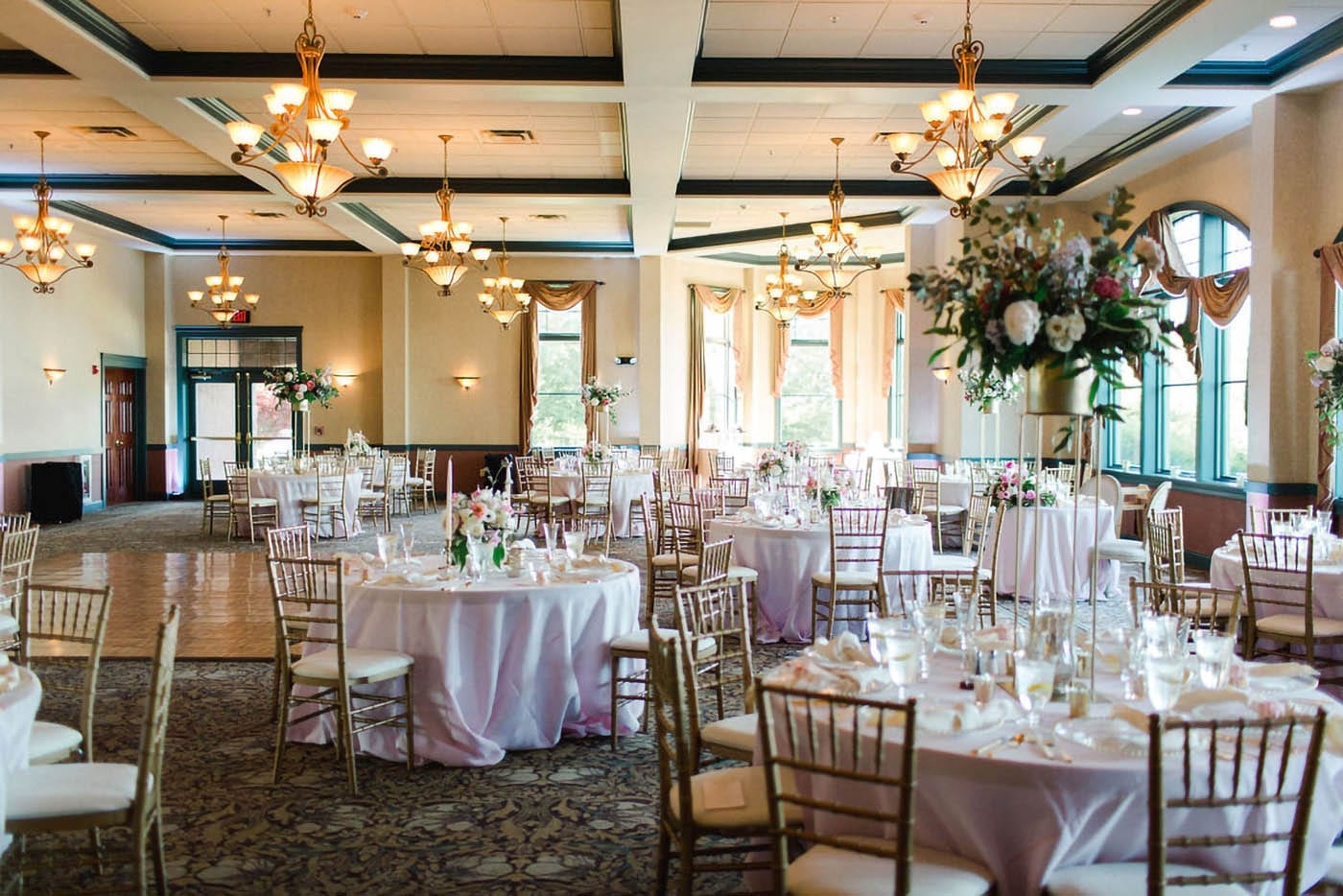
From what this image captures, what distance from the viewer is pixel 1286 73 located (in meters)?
8.45

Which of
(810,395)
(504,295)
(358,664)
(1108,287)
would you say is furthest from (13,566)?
(810,395)

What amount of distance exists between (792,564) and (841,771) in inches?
201

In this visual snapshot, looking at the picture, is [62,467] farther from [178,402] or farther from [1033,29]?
[1033,29]

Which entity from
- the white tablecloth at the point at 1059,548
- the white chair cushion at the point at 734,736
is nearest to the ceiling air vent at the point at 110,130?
the white tablecloth at the point at 1059,548

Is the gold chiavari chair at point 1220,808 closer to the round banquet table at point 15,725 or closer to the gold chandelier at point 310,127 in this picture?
the round banquet table at point 15,725

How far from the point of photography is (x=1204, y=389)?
36.7 feet

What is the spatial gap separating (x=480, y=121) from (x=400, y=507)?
7.88 m

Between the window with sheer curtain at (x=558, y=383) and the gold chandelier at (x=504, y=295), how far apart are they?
672mm

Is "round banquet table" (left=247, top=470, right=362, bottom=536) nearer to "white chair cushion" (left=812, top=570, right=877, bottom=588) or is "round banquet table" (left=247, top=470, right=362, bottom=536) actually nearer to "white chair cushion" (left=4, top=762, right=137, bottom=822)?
"white chair cushion" (left=812, top=570, right=877, bottom=588)

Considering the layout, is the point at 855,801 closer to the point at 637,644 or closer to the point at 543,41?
the point at 637,644

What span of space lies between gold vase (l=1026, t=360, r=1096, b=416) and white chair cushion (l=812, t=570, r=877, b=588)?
13.0ft

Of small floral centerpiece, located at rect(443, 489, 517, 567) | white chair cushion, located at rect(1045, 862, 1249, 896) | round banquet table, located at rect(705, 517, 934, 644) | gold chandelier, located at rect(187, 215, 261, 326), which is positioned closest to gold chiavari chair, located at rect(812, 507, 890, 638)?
round banquet table, located at rect(705, 517, 934, 644)

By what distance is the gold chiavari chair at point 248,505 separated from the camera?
42.1ft

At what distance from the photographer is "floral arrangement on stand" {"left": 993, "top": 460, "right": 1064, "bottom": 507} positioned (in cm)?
827
